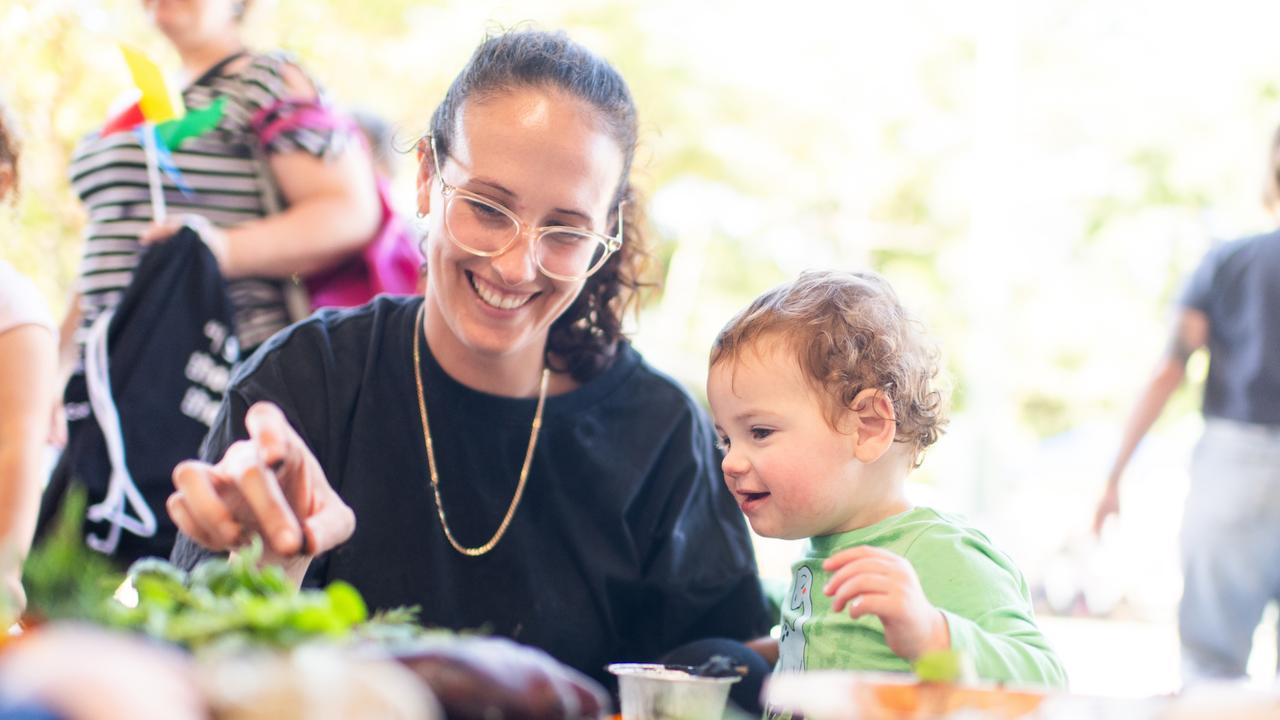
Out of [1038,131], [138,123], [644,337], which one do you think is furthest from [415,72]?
[138,123]

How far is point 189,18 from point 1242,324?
10.2 feet

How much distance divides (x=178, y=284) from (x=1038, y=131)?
8.56 m

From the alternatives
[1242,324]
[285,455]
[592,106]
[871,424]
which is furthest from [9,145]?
[1242,324]

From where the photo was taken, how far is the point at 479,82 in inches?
84.3

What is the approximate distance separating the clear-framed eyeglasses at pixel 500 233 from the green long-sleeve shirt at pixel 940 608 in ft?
2.03

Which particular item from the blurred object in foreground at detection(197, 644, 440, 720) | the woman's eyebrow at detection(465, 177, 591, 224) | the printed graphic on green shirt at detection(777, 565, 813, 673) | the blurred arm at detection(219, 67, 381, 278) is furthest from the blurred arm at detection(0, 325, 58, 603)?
the blurred object in foreground at detection(197, 644, 440, 720)

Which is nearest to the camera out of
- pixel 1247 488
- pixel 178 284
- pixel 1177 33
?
pixel 178 284

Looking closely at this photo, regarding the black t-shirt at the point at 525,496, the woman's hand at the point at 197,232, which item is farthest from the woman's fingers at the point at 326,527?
the woman's hand at the point at 197,232

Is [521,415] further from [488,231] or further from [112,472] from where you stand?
[112,472]

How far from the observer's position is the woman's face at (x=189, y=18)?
2.83 meters

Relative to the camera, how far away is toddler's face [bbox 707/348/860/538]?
78.3 inches

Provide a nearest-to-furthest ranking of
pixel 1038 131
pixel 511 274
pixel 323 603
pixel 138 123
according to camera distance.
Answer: pixel 323 603
pixel 511 274
pixel 138 123
pixel 1038 131

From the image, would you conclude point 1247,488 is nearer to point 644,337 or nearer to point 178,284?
point 178,284

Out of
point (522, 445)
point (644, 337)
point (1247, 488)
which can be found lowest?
point (644, 337)
